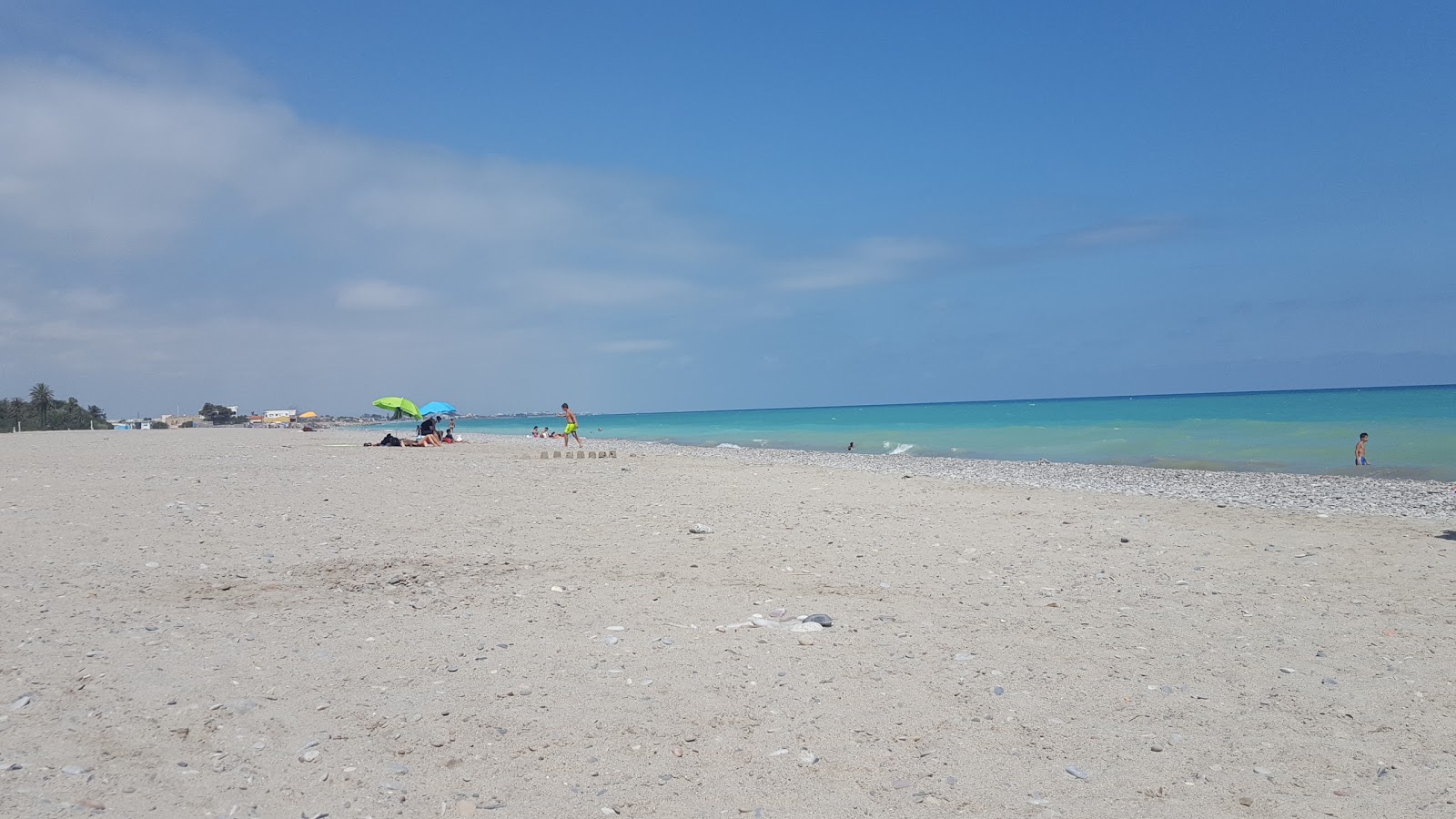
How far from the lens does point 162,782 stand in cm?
374

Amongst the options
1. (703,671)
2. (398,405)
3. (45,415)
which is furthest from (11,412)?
(703,671)

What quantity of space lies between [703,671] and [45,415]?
8407cm

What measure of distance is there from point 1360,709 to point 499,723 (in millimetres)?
4984

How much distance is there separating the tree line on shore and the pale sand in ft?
235

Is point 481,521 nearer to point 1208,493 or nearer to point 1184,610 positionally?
point 1184,610

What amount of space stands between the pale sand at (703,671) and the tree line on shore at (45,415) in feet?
235

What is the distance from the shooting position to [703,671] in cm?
531

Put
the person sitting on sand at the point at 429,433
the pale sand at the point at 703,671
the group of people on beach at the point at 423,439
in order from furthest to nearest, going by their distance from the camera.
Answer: the person sitting on sand at the point at 429,433 → the group of people on beach at the point at 423,439 → the pale sand at the point at 703,671

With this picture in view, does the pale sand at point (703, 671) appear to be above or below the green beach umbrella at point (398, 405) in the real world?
below

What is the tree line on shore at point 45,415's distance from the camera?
64.6 metres

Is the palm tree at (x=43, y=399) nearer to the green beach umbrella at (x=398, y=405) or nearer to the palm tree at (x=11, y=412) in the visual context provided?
the palm tree at (x=11, y=412)

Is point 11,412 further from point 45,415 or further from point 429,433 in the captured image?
point 429,433

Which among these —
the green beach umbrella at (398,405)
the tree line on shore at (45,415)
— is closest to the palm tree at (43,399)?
the tree line on shore at (45,415)

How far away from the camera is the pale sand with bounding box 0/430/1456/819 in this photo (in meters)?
3.91
